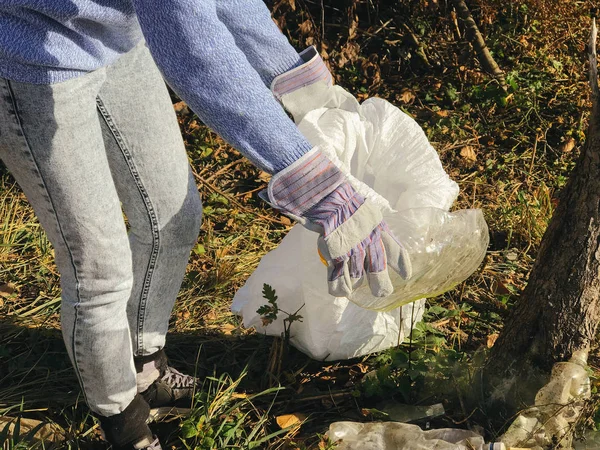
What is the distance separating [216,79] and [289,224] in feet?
6.53

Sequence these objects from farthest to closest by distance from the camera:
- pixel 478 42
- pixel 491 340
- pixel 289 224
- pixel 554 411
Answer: pixel 478 42 < pixel 289 224 < pixel 491 340 < pixel 554 411

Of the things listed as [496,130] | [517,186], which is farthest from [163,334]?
[496,130]

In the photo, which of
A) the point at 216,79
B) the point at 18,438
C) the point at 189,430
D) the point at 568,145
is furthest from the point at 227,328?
the point at 568,145

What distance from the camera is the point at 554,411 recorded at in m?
1.96

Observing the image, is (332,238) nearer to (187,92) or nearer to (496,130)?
(187,92)

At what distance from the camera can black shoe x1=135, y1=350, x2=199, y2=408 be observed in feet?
Result: 7.37

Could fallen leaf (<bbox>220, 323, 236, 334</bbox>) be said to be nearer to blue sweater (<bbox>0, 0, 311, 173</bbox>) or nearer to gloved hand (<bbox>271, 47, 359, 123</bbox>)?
gloved hand (<bbox>271, 47, 359, 123</bbox>)

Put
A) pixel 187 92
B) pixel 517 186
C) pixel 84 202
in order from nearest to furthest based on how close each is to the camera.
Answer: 1. pixel 187 92
2. pixel 84 202
3. pixel 517 186

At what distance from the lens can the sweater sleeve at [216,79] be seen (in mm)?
1338

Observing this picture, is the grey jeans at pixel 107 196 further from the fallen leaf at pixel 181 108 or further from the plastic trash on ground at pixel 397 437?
the fallen leaf at pixel 181 108

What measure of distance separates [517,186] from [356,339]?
4.95 feet

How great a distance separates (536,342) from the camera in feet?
6.81

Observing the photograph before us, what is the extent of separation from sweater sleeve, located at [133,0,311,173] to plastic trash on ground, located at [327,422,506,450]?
90 centimetres

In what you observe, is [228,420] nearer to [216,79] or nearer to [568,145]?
[216,79]
